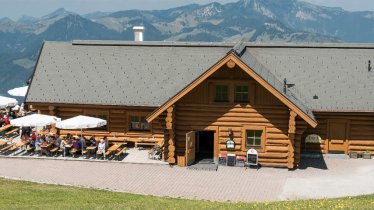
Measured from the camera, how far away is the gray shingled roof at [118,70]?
29.5 metres

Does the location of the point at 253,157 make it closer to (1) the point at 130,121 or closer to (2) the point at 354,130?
(2) the point at 354,130

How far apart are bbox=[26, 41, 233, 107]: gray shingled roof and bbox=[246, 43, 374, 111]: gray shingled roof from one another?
2976mm

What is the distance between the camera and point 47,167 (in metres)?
26.1

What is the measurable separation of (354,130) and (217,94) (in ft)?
25.2

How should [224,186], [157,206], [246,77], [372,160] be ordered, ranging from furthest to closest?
1. [372,160]
2. [246,77]
3. [224,186]
4. [157,206]

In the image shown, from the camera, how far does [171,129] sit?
2602cm

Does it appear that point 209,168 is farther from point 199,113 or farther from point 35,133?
point 35,133

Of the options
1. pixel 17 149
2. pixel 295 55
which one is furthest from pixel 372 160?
pixel 17 149

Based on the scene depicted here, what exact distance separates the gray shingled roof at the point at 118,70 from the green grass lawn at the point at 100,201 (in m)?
8.43

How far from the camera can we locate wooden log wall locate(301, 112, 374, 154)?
92.0 ft

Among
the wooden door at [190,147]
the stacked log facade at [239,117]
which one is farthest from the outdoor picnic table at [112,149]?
the wooden door at [190,147]

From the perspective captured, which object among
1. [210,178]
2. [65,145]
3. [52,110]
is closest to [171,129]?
[210,178]

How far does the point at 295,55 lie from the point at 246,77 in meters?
6.00

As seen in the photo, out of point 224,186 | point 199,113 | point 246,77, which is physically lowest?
point 224,186
